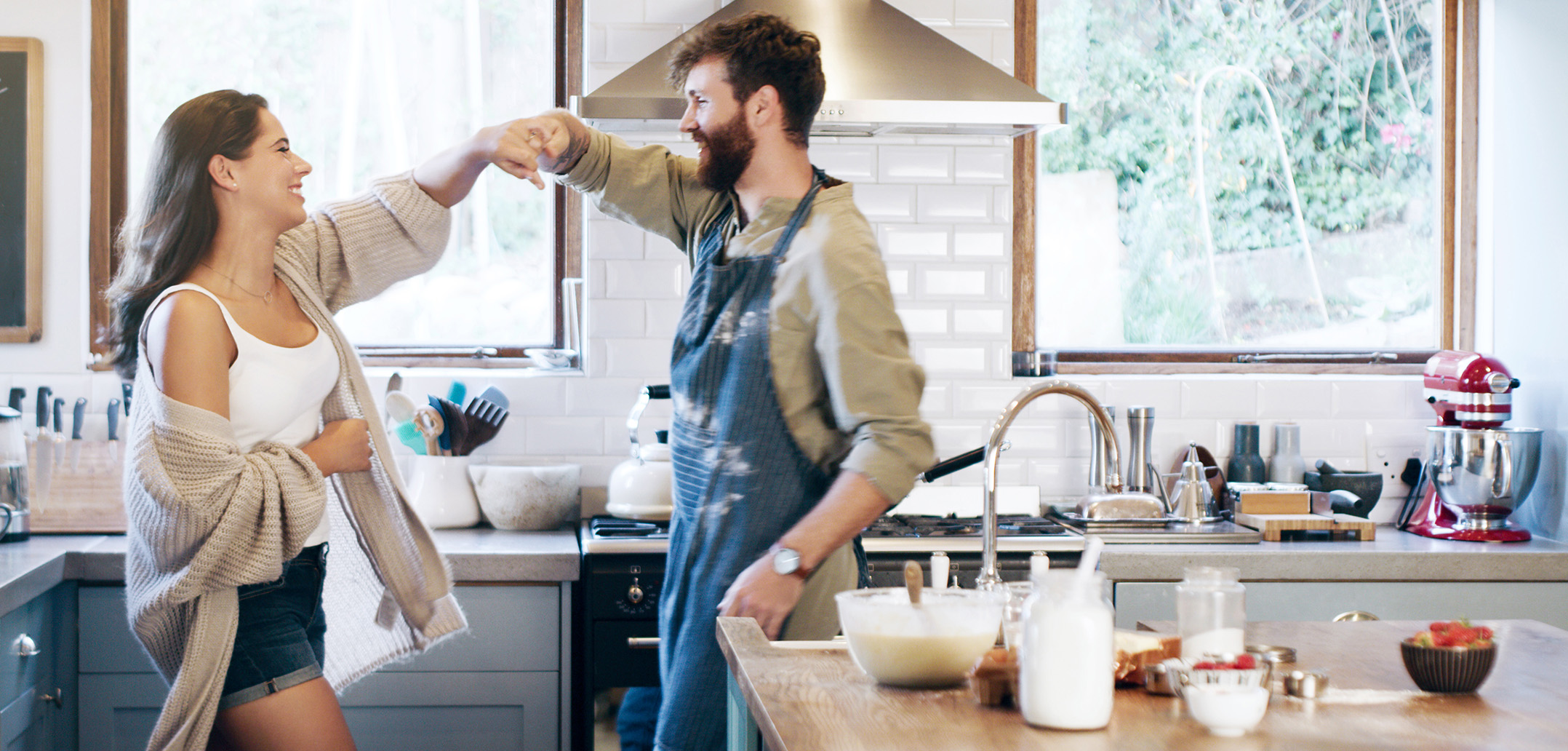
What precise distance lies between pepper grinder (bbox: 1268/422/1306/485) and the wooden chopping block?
29cm

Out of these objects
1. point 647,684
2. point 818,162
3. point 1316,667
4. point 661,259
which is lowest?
point 647,684

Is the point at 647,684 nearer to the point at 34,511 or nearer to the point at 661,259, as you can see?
the point at 661,259

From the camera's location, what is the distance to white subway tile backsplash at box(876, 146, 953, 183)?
3.29 m

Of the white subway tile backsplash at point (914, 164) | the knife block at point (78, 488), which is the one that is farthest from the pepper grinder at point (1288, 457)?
the knife block at point (78, 488)

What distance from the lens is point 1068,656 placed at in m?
1.23

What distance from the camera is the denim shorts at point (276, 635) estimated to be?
1.88 metres

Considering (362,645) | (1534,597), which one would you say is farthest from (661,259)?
(1534,597)

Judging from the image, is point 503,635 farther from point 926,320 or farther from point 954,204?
point 954,204

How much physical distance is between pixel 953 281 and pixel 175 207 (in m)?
1.99

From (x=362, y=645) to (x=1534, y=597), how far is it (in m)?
2.57

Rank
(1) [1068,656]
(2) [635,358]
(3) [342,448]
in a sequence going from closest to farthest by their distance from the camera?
(1) [1068,656] → (3) [342,448] → (2) [635,358]

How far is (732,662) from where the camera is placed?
1.49 metres

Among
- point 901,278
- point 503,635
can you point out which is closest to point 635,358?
point 901,278

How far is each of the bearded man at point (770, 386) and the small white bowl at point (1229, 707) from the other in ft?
1.88
